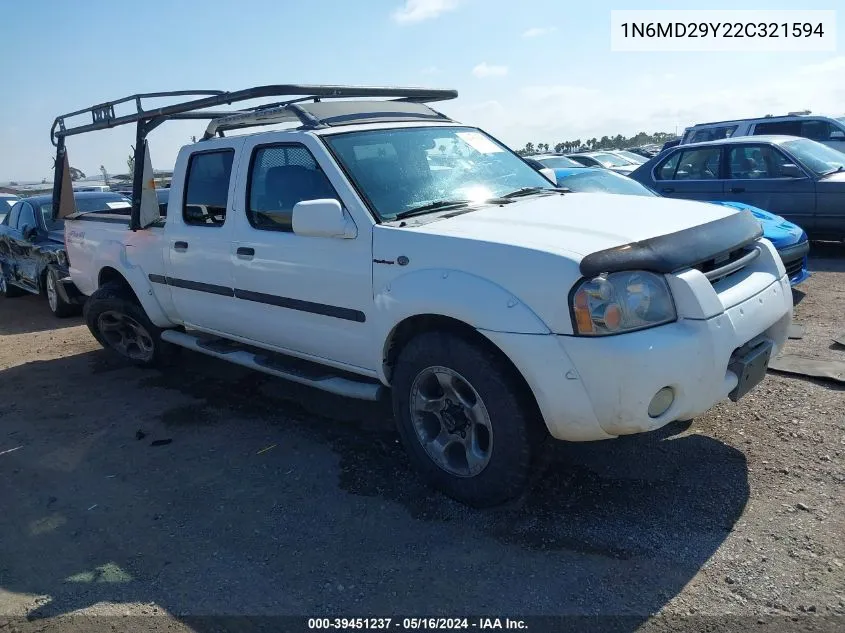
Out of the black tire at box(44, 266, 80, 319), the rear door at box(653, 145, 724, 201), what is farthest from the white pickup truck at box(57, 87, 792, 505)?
the rear door at box(653, 145, 724, 201)

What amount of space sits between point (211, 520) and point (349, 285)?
1403 millimetres

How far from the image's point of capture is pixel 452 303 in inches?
123

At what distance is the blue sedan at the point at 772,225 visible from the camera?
A: 6.09 meters

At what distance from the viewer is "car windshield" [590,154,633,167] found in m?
20.0

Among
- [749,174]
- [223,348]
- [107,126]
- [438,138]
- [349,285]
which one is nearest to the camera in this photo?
[349,285]

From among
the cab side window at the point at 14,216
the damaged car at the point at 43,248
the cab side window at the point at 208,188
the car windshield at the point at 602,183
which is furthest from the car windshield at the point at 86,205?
the car windshield at the point at 602,183

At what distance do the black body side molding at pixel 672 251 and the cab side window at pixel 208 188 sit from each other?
272 centimetres

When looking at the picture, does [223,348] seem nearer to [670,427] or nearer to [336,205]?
[336,205]

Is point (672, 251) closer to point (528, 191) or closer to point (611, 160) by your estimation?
point (528, 191)

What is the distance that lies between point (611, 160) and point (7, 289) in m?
16.2

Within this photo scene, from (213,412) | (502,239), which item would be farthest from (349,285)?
(213,412)

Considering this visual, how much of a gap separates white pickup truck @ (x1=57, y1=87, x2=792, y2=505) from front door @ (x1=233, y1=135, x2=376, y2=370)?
12mm

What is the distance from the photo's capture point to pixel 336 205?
11.6ft

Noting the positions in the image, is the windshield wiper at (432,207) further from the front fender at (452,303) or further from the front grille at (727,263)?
the front grille at (727,263)
